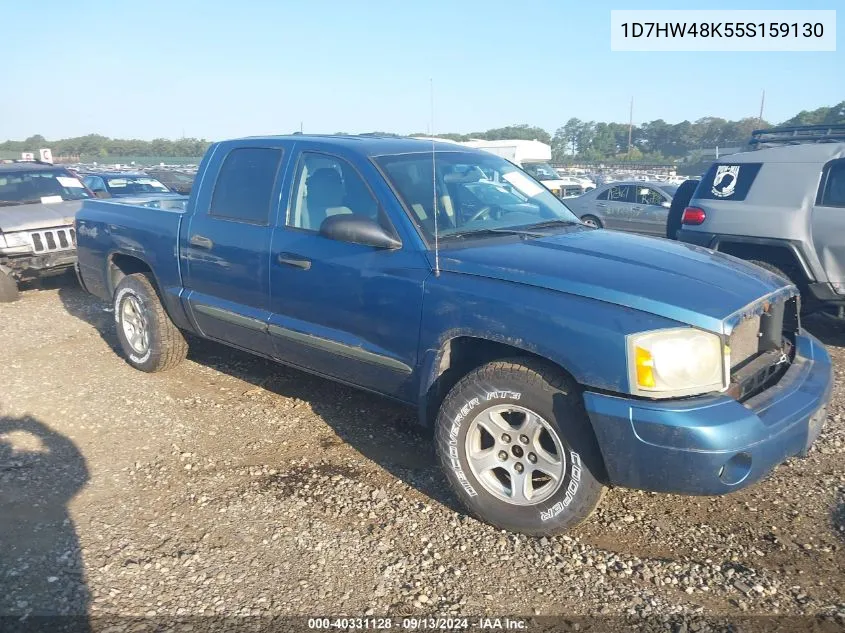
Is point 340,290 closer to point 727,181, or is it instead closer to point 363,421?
point 363,421

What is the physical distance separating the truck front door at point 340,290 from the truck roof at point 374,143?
0.12 metres

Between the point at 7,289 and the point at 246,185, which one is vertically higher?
the point at 246,185

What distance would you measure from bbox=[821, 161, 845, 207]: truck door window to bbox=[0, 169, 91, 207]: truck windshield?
8.88m

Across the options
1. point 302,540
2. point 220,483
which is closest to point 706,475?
point 302,540

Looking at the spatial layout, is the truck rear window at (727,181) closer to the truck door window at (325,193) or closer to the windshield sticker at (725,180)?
the windshield sticker at (725,180)

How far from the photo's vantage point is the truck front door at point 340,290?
3424 millimetres

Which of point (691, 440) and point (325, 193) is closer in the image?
point (691, 440)

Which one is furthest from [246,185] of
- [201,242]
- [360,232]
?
[360,232]

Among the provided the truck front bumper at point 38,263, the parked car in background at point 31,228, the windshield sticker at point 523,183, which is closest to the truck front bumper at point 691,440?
the windshield sticker at point 523,183

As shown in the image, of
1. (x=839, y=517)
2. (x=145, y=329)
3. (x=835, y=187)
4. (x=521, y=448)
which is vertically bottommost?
(x=839, y=517)

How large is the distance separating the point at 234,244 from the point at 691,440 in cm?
293

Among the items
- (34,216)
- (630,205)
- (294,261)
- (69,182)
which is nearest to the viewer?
(294,261)

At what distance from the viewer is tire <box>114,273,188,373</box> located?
16.9ft

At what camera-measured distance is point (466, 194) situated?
3.93 metres
